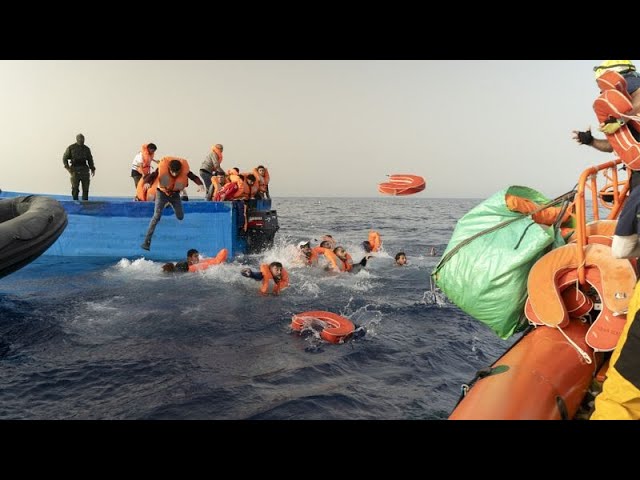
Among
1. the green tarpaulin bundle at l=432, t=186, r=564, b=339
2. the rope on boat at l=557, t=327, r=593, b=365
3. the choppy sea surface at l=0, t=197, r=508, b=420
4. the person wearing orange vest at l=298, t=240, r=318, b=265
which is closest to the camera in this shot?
the rope on boat at l=557, t=327, r=593, b=365

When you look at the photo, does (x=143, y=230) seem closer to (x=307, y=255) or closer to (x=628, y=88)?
(x=307, y=255)

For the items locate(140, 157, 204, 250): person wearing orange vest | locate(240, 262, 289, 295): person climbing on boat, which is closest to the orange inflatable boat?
locate(240, 262, 289, 295): person climbing on boat

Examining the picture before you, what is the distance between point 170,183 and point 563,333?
863cm

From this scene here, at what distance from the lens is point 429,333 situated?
266 inches

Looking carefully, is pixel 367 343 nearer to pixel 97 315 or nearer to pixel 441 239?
pixel 97 315

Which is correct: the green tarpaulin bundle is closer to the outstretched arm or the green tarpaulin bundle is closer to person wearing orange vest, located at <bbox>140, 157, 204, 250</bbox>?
the outstretched arm

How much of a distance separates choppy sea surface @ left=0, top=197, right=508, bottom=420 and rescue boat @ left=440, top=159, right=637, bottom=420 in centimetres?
140

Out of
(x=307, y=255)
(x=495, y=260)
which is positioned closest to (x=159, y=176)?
(x=307, y=255)

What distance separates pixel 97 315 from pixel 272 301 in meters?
2.98

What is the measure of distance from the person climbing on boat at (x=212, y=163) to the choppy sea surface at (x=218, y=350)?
4.03 meters

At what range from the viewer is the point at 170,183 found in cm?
973

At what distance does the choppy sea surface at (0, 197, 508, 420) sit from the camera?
13.7 ft

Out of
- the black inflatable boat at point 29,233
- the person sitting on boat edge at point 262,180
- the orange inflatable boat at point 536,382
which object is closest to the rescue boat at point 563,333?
the orange inflatable boat at point 536,382

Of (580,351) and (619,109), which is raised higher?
(619,109)
